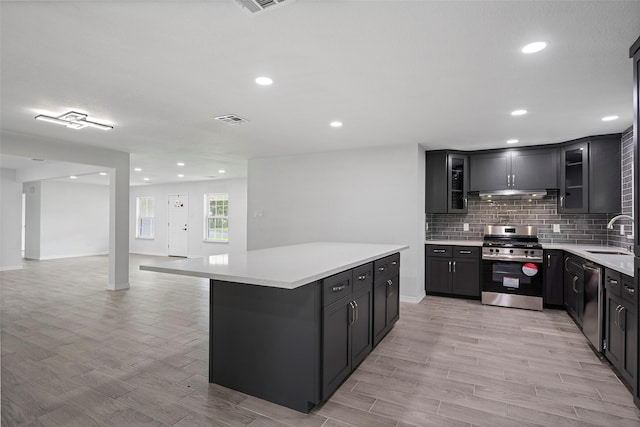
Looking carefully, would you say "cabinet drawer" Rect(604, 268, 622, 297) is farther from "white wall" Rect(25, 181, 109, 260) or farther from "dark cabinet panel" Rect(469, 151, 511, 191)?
"white wall" Rect(25, 181, 109, 260)

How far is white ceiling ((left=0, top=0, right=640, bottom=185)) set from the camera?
6.07 ft

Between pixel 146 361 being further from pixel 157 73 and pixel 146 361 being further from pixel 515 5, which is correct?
pixel 515 5

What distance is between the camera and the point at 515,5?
1.75 metres

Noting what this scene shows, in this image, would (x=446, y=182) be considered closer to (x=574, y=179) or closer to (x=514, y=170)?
(x=514, y=170)

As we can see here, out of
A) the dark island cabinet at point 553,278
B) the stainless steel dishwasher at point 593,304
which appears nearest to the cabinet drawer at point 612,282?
the stainless steel dishwasher at point 593,304

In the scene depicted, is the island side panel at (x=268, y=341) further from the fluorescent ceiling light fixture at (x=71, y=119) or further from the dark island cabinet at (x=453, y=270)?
the dark island cabinet at (x=453, y=270)

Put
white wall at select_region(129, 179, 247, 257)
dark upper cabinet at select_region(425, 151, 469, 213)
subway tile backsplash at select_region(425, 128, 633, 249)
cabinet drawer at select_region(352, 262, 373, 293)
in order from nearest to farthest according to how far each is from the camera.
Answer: cabinet drawer at select_region(352, 262, 373, 293) < subway tile backsplash at select_region(425, 128, 633, 249) < dark upper cabinet at select_region(425, 151, 469, 213) < white wall at select_region(129, 179, 247, 257)

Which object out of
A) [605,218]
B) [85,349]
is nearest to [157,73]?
[85,349]

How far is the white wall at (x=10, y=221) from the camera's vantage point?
7801mm

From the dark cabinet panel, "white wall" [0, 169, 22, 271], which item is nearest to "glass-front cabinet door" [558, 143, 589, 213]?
the dark cabinet panel

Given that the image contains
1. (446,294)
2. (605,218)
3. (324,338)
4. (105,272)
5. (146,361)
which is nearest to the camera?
(324,338)

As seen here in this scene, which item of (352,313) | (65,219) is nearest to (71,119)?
(352,313)

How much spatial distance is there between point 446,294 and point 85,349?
4.72 m

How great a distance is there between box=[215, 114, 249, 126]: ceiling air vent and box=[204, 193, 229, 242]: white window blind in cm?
624
